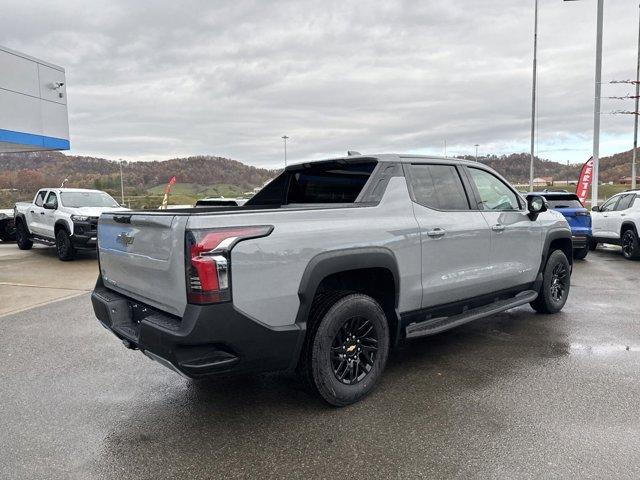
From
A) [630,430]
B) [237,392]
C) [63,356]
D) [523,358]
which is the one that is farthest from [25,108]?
[630,430]

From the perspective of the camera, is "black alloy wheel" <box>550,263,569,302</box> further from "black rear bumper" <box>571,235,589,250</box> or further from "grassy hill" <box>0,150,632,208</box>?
"grassy hill" <box>0,150,632,208</box>

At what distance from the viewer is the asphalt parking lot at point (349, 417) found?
2.78 metres

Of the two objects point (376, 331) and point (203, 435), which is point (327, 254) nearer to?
point (376, 331)

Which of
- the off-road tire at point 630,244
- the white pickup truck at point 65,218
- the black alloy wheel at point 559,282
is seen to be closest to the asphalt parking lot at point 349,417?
the black alloy wheel at point 559,282

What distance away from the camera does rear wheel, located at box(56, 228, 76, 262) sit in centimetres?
1163

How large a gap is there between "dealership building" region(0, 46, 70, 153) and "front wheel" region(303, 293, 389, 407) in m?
14.6

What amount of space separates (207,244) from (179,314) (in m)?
0.51

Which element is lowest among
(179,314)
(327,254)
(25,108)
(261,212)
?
(179,314)

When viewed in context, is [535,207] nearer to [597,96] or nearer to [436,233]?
[436,233]

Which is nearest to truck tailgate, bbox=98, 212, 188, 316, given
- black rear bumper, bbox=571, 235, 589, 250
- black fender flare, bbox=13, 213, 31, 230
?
black rear bumper, bbox=571, 235, 589, 250

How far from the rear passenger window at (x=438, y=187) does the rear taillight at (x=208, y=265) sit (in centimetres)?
190

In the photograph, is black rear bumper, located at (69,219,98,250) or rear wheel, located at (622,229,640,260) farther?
black rear bumper, located at (69,219,98,250)

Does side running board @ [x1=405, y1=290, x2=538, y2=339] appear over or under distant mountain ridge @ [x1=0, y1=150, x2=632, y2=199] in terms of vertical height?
under

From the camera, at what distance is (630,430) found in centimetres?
310
